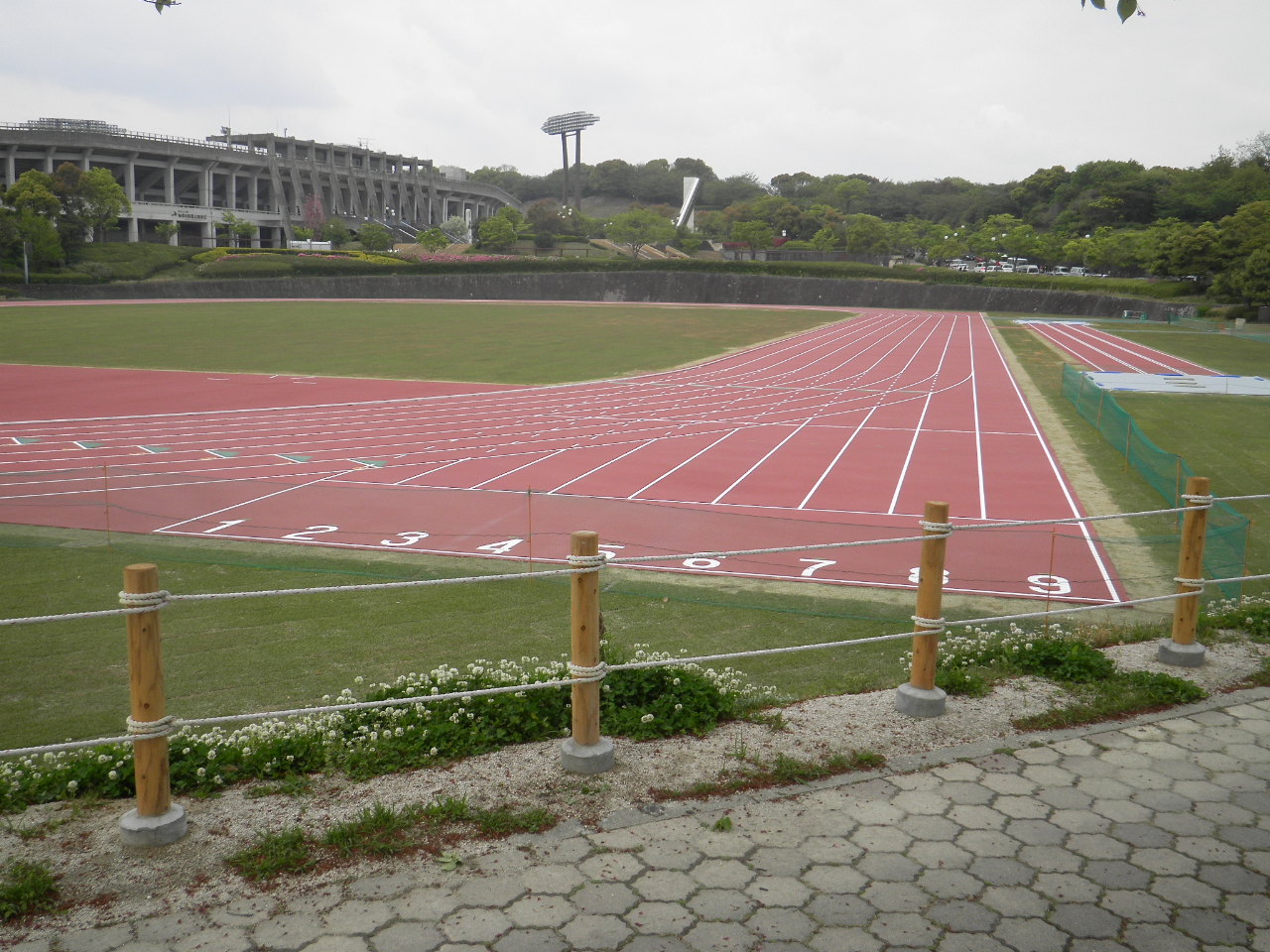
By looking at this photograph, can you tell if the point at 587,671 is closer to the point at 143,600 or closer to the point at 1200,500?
the point at 143,600

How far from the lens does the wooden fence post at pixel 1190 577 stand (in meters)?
6.61

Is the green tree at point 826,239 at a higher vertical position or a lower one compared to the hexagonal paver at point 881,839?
higher

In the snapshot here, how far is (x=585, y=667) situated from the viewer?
511 cm

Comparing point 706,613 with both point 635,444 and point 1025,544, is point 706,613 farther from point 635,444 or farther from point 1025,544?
point 635,444

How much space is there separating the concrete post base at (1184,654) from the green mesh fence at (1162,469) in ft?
3.54

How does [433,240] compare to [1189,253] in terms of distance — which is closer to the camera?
[1189,253]

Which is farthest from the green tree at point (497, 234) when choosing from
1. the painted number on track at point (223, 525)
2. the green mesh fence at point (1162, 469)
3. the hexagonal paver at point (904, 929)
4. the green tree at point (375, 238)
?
the hexagonal paver at point (904, 929)

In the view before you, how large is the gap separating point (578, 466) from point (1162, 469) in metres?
9.64

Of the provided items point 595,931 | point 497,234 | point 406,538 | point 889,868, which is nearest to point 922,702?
point 889,868

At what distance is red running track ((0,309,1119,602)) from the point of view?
38.5 feet

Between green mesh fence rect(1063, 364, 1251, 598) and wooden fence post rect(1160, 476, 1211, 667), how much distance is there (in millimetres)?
970

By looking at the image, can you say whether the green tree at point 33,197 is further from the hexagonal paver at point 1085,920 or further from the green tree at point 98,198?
the hexagonal paver at point 1085,920

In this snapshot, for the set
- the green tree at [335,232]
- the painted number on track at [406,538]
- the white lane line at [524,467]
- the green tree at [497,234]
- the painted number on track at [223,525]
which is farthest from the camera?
the green tree at [335,232]

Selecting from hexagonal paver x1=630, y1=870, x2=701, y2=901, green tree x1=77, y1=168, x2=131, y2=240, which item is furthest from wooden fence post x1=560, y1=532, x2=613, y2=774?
green tree x1=77, y1=168, x2=131, y2=240
